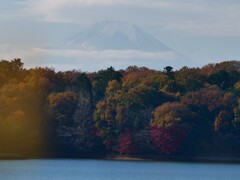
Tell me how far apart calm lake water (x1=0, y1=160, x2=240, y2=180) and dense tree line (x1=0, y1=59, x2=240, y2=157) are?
8.54 metres

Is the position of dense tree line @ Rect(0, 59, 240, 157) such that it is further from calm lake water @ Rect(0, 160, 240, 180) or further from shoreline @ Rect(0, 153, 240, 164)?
calm lake water @ Rect(0, 160, 240, 180)

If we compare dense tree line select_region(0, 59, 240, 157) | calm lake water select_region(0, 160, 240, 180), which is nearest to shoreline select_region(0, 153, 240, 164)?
dense tree line select_region(0, 59, 240, 157)

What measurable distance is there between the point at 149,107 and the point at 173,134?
4.72 meters

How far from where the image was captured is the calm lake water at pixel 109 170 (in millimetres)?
65812

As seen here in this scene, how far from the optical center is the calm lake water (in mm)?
65812

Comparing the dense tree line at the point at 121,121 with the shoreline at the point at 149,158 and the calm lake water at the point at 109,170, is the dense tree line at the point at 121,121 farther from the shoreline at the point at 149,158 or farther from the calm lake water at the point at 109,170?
the calm lake water at the point at 109,170

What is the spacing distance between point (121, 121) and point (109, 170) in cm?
1886

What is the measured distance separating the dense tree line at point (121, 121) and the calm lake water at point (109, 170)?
8.54m

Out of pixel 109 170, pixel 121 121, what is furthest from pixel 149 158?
pixel 109 170

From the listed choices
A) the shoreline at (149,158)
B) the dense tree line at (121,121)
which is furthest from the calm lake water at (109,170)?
the dense tree line at (121,121)

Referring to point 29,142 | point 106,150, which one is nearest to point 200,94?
point 106,150

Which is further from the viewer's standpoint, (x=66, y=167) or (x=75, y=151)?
(x=75, y=151)

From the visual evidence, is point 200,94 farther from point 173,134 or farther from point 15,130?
point 15,130

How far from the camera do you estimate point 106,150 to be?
3612 inches
